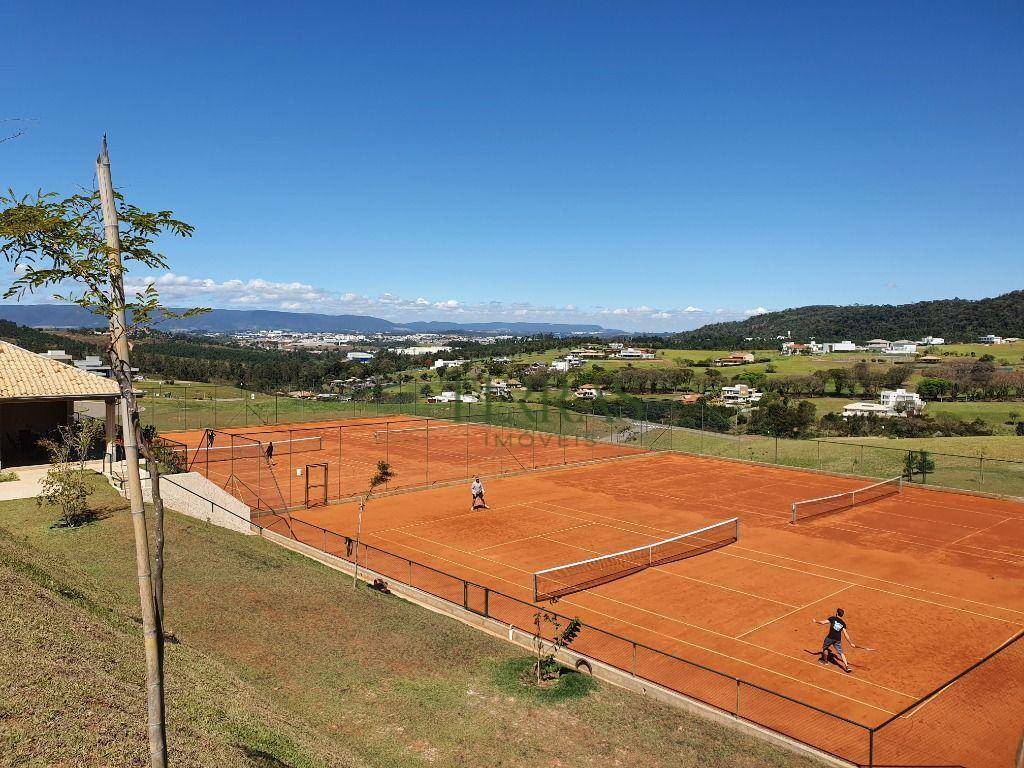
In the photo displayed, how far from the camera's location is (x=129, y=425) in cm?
495

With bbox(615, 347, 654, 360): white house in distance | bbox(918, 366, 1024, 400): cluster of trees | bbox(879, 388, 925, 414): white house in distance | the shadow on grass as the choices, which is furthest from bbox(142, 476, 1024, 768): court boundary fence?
bbox(615, 347, 654, 360): white house in distance

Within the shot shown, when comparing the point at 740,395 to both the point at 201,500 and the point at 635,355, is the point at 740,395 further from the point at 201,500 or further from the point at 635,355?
the point at 201,500

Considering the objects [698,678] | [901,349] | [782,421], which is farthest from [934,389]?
[698,678]

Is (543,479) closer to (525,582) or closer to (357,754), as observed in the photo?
(525,582)

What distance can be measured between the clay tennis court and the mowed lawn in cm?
232

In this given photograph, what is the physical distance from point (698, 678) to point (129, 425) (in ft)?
42.5

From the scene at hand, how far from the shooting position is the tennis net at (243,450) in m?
31.6

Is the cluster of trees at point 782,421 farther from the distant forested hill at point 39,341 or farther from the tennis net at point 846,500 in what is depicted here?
the distant forested hill at point 39,341

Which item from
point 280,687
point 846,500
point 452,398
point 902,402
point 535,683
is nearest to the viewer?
point 280,687

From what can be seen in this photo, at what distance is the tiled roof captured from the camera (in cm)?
2833

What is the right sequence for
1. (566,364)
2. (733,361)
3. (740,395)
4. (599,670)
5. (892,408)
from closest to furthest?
(599,670), (892,408), (740,395), (566,364), (733,361)

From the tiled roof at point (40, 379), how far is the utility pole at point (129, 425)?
26.2 meters

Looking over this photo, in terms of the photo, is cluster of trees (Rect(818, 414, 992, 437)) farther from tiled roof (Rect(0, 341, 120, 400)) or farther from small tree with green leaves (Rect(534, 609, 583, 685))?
tiled roof (Rect(0, 341, 120, 400))

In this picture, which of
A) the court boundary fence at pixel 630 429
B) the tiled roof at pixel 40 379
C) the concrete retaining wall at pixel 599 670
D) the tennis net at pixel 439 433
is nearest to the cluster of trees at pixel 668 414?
the court boundary fence at pixel 630 429
